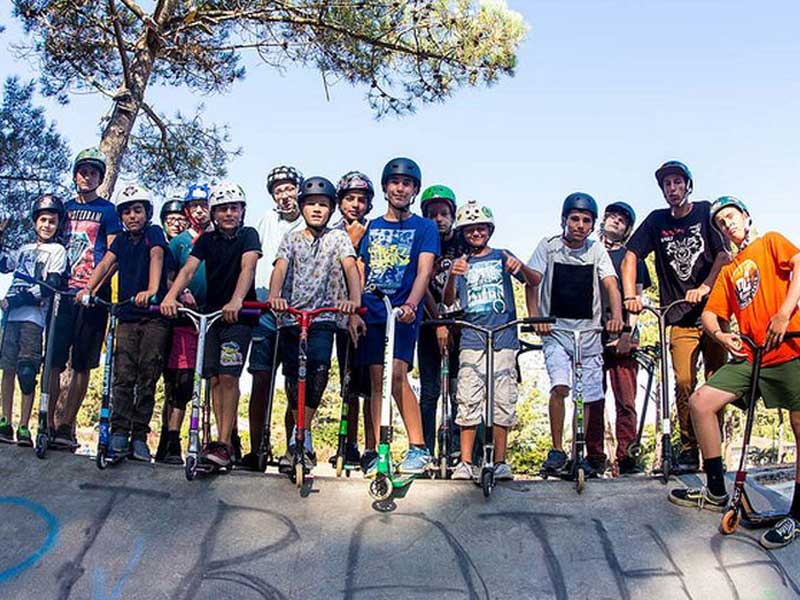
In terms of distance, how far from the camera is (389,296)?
634 cm

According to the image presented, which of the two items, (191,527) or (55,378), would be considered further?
(55,378)

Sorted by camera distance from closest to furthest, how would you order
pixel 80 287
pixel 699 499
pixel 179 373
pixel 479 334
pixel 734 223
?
1. pixel 699 499
2. pixel 734 223
3. pixel 479 334
4. pixel 179 373
5. pixel 80 287

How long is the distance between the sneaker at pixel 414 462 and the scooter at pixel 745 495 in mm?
2142

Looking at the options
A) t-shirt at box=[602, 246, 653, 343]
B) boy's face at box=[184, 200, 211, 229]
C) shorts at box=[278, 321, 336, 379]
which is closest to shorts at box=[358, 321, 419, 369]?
shorts at box=[278, 321, 336, 379]

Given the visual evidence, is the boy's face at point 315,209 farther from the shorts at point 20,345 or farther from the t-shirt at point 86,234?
the shorts at point 20,345

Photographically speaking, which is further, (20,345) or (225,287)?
(20,345)

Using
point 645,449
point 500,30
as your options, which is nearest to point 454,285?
point 500,30

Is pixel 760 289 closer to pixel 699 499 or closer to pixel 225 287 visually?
pixel 699 499

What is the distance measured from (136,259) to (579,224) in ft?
12.5

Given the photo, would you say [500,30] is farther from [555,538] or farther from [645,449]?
[645,449]

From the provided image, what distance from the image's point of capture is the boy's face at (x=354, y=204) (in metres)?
6.93

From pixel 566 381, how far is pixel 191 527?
9.97ft

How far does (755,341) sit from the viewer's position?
5.52 metres

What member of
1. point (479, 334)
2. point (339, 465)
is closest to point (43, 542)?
point (339, 465)
